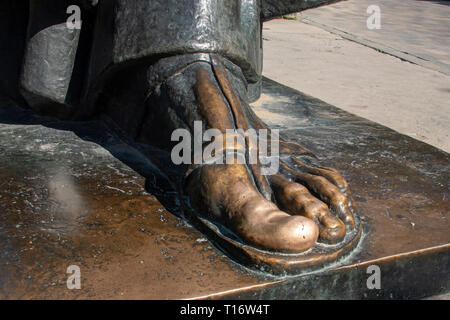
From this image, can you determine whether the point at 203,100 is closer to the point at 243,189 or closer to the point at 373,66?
the point at 243,189

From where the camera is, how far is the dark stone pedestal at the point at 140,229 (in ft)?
4.18

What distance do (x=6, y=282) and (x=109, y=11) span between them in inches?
41.4

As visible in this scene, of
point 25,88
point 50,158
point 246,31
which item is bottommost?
point 50,158

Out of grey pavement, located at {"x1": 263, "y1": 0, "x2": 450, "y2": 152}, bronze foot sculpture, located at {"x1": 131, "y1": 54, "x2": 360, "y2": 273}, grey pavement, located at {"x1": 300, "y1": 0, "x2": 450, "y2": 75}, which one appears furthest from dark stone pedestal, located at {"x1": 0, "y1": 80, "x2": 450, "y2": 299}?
grey pavement, located at {"x1": 300, "y1": 0, "x2": 450, "y2": 75}

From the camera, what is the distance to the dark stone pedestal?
1274 mm

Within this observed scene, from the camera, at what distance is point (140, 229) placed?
1.48 metres

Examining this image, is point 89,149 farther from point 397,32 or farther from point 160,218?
point 397,32

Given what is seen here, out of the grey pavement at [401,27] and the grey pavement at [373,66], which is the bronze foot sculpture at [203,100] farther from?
the grey pavement at [401,27]

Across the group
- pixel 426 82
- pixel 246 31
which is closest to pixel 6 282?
pixel 246 31

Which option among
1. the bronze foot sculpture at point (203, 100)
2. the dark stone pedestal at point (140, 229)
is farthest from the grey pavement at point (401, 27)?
the bronze foot sculpture at point (203, 100)

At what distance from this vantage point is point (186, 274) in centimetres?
130

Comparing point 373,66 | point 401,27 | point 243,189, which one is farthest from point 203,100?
point 401,27

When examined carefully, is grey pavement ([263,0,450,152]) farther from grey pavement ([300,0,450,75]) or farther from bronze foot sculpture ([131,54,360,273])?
bronze foot sculpture ([131,54,360,273])

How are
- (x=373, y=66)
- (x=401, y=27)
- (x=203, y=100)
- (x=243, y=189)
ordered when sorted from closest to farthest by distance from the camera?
(x=243, y=189) → (x=203, y=100) → (x=373, y=66) → (x=401, y=27)
